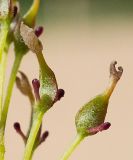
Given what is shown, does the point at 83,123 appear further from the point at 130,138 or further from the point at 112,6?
the point at 112,6

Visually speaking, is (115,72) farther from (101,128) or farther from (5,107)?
(5,107)

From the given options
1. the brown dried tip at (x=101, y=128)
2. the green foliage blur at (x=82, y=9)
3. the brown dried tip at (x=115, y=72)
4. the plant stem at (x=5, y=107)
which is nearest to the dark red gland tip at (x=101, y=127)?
the brown dried tip at (x=101, y=128)

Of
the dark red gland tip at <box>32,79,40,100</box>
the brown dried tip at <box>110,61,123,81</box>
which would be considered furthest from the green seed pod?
the dark red gland tip at <box>32,79,40,100</box>

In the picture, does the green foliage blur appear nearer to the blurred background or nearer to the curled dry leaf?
the blurred background

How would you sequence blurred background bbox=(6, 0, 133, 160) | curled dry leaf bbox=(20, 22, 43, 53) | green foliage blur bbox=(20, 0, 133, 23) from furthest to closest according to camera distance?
green foliage blur bbox=(20, 0, 133, 23), blurred background bbox=(6, 0, 133, 160), curled dry leaf bbox=(20, 22, 43, 53)

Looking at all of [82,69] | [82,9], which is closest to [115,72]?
[82,69]
